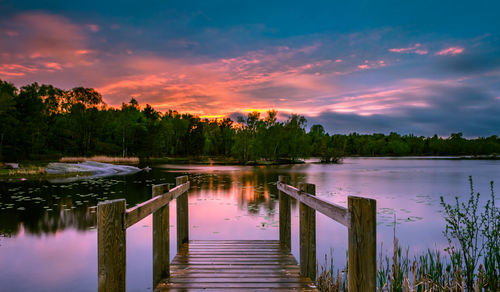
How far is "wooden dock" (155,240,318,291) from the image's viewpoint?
440 centimetres

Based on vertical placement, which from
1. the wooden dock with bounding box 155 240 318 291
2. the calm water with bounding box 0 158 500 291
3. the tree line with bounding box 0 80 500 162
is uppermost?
the tree line with bounding box 0 80 500 162

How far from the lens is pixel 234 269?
5152 millimetres

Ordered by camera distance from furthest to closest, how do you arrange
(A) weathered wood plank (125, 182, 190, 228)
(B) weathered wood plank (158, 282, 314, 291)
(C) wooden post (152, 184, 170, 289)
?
(C) wooden post (152, 184, 170, 289), (B) weathered wood plank (158, 282, 314, 291), (A) weathered wood plank (125, 182, 190, 228)

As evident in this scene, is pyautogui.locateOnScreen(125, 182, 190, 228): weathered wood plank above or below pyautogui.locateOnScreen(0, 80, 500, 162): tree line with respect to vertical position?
below

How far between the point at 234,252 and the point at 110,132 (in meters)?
89.5

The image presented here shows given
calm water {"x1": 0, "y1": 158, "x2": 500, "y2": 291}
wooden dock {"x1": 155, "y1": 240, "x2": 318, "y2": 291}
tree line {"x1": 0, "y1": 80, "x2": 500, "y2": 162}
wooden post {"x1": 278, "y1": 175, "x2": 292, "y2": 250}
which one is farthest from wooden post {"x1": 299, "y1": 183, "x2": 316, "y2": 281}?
tree line {"x1": 0, "y1": 80, "x2": 500, "y2": 162}

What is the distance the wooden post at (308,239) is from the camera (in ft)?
15.9

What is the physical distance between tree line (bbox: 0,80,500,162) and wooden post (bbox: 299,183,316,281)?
2217 inches

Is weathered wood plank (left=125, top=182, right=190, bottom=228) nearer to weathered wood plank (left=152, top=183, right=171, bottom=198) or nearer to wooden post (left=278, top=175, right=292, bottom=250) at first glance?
weathered wood plank (left=152, top=183, right=171, bottom=198)

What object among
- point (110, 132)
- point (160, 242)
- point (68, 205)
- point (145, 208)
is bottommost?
point (68, 205)

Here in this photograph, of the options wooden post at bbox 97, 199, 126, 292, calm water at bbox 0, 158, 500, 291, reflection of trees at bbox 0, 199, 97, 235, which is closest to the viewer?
wooden post at bbox 97, 199, 126, 292

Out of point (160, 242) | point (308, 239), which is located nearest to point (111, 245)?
point (160, 242)

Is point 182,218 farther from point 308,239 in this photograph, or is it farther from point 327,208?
point 327,208

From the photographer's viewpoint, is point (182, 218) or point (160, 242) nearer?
point (160, 242)
